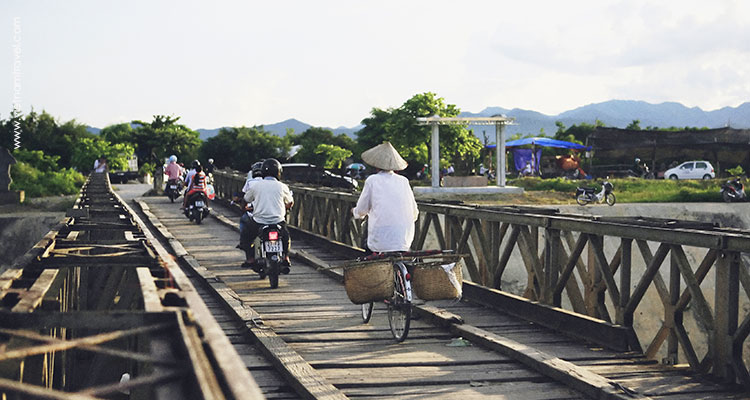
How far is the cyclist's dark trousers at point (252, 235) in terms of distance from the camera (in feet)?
37.2

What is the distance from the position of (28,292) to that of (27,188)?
37.7 metres

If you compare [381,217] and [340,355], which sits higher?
[381,217]

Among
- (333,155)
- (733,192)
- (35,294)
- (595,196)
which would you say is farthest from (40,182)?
(35,294)

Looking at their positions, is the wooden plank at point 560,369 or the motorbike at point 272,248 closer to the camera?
the wooden plank at point 560,369

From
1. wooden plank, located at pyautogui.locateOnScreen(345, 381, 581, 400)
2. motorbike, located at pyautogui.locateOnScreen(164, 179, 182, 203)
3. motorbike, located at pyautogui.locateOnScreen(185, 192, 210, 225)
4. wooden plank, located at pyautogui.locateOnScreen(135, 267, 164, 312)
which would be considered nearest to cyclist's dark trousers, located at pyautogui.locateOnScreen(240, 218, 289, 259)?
wooden plank, located at pyautogui.locateOnScreen(345, 381, 581, 400)

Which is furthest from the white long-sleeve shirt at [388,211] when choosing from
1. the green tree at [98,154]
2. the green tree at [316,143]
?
the green tree at [316,143]

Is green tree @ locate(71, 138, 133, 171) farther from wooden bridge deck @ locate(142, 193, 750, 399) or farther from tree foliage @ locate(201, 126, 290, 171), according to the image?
wooden bridge deck @ locate(142, 193, 750, 399)

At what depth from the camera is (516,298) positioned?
9188 mm

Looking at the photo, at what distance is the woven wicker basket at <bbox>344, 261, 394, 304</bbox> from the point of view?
7.67 meters

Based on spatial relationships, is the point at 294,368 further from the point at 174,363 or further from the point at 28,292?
the point at 174,363

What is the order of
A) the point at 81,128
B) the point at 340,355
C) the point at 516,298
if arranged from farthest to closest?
1. the point at 81,128
2. the point at 516,298
3. the point at 340,355

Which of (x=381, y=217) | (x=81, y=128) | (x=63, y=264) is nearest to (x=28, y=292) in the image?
(x=63, y=264)

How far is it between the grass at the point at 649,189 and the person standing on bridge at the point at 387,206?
89.2ft

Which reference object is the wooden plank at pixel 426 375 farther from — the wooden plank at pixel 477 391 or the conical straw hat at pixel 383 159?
the conical straw hat at pixel 383 159
